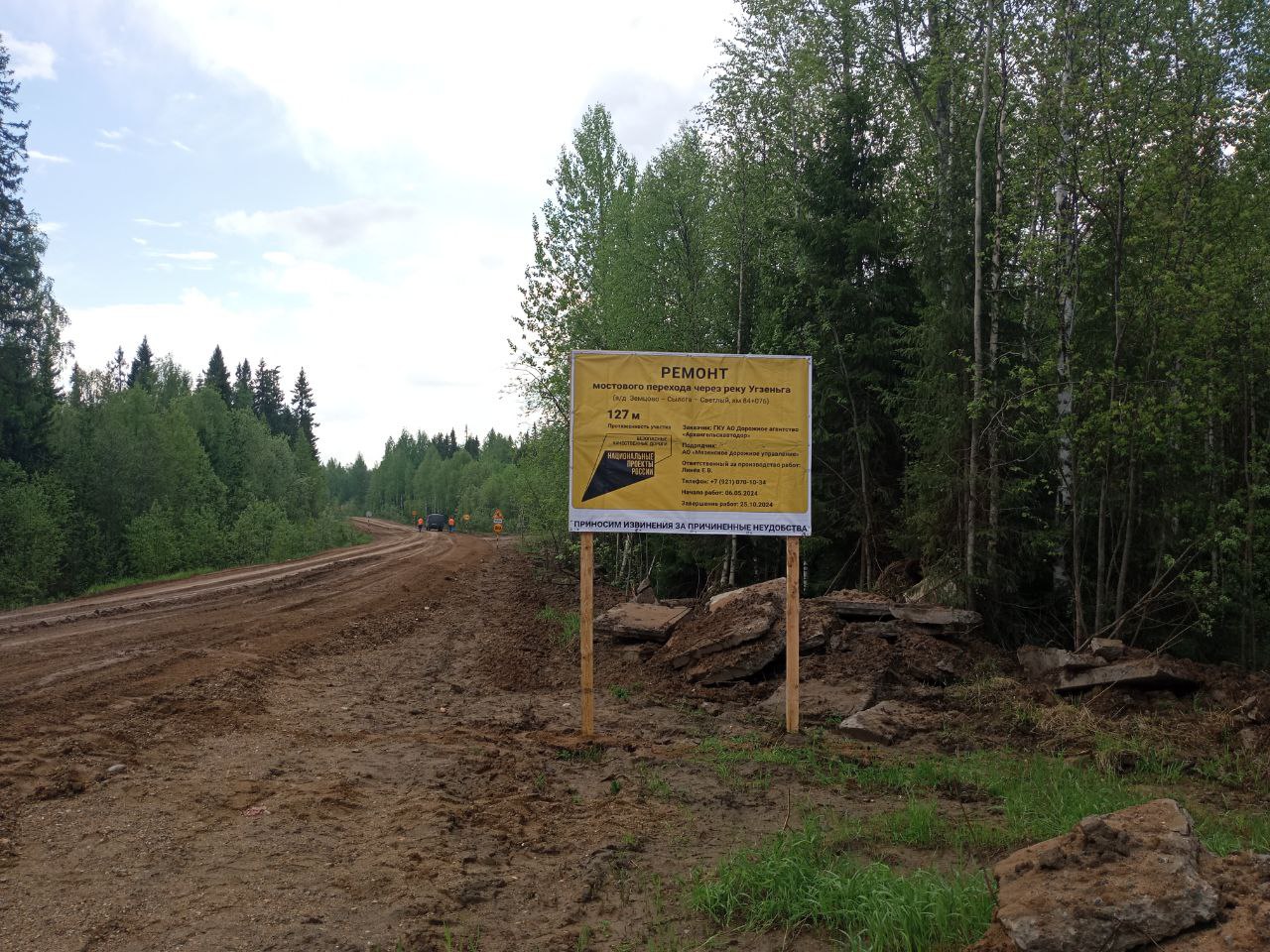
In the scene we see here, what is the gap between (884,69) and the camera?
17.7 meters

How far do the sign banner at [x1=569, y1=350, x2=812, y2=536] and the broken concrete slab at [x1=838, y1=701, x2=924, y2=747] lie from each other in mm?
1992

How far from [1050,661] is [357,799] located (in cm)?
847

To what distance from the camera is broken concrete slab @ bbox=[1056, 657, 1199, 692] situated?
966 centimetres

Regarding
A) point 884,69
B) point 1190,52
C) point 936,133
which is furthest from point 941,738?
point 884,69

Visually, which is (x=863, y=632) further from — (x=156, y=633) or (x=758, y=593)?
(x=156, y=633)

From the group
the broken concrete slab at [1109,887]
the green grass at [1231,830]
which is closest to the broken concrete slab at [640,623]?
the green grass at [1231,830]

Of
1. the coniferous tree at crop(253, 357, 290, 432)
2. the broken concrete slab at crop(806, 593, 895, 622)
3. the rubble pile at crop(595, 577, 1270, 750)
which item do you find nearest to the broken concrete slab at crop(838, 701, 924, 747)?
the rubble pile at crop(595, 577, 1270, 750)

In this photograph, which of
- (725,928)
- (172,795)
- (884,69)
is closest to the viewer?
(725,928)

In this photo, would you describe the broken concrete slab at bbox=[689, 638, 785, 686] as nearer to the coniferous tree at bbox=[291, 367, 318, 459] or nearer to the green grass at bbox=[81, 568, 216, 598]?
the green grass at bbox=[81, 568, 216, 598]

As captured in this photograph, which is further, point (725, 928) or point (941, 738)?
point (941, 738)

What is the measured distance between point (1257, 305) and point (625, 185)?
2218 centimetres

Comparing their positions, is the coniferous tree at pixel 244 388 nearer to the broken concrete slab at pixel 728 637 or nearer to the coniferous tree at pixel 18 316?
the coniferous tree at pixel 18 316

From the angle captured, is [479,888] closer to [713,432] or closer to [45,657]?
[713,432]

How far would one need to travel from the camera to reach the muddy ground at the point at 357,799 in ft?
14.4
